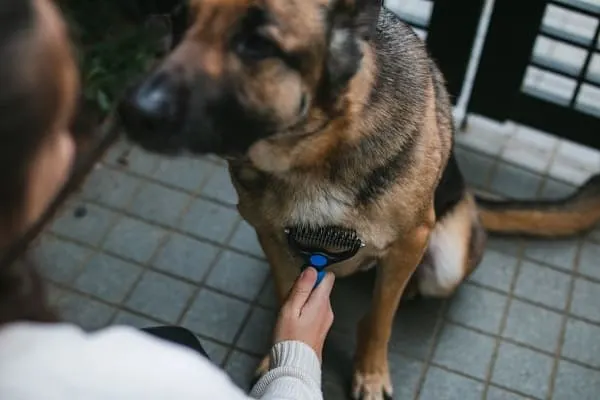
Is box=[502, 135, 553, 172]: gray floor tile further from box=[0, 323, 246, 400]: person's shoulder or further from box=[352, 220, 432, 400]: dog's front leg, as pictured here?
box=[0, 323, 246, 400]: person's shoulder

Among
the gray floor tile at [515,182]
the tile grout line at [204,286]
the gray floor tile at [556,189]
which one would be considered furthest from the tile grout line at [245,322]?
the gray floor tile at [556,189]

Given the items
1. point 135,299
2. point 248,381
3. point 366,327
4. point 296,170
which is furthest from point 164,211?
point 296,170

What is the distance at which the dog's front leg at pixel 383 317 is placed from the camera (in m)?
1.62

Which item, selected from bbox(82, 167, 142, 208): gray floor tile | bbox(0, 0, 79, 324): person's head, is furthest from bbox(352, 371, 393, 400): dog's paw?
bbox(0, 0, 79, 324): person's head

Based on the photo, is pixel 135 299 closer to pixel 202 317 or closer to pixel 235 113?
pixel 202 317

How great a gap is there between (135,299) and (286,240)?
0.55 meters

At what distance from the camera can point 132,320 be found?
6.59 ft

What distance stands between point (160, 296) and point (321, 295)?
0.62 m

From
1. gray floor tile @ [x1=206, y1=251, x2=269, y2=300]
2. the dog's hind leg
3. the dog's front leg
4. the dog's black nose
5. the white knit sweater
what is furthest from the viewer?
gray floor tile @ [x1=206, y1=251, x2=269, y2=300]

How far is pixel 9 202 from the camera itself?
29.9 inches

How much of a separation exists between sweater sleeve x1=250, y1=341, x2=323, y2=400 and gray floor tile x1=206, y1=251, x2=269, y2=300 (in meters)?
0.63

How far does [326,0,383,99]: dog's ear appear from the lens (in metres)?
1.25

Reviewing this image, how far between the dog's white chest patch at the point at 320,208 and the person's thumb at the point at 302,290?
102 mm

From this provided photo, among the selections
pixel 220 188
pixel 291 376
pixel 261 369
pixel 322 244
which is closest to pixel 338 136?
pixel 322 244
